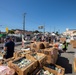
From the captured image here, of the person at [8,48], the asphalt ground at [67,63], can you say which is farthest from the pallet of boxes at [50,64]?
the person at [8,48]

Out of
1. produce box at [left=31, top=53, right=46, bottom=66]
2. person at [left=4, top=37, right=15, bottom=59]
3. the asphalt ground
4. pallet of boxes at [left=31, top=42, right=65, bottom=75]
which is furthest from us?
the asphalt ground

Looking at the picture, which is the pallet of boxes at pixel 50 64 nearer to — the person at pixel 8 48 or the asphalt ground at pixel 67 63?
the asphalt ground at pixel 67 63

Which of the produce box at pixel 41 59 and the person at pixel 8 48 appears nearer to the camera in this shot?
the produce box at pixel 41 59

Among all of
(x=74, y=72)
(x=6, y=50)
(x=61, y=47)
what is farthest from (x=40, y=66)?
(x=61, y=47)

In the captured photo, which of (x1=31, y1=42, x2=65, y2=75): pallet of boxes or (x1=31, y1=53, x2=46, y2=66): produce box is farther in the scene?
(x1=31, y1=53, x2=46, y2=66): produce box

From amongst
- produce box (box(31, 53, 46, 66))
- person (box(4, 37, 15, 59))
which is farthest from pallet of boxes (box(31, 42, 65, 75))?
person (box(4, 37, 15, 59))

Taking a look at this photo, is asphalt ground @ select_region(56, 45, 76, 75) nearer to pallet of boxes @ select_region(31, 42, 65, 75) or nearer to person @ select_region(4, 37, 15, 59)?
pallet of boxes @ select_region(31, 42, 65, 75)

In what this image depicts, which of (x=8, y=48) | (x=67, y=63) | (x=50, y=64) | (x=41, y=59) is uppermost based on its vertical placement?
(x=8, y=48)

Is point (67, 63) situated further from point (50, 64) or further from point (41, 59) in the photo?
point (41, 59)

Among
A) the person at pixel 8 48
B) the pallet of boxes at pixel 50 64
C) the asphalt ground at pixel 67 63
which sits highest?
the person at pixel 8 48

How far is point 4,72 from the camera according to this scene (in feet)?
12.0

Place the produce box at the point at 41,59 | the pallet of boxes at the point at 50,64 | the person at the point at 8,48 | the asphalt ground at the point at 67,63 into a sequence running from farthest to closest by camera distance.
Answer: the asphalt ground at the point at 67,63 < the person at the point at 8,48 < the produce box at the point at 41,59 < the pallet of boxes at the point at 50,64

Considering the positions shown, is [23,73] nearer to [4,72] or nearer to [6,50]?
[4,72]

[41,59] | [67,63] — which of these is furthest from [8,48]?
[67,63]
